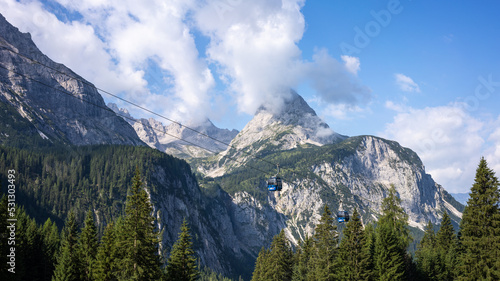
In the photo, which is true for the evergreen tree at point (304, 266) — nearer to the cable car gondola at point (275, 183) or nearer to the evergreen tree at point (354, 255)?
the evergreen tree at point (354, 255)

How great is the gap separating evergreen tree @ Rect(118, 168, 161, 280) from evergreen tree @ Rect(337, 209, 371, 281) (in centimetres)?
2899

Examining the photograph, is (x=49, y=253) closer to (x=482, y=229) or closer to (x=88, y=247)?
(x=88, y=247)

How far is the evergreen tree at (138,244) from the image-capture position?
149ft

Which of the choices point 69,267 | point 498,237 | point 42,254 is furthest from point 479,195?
point 42,254

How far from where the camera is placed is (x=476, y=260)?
47.8 m

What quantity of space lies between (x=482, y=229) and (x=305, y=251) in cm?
4143

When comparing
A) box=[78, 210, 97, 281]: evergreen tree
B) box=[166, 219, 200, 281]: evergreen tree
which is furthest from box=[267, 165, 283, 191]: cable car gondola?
box=[78, 210, 97, 281]: evergreen tree

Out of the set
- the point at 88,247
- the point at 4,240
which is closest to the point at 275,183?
the point at 88,247

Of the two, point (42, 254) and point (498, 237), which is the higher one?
point (498, 237)

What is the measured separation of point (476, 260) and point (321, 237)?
23.5 m

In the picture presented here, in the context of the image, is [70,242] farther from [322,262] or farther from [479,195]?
[479,195]

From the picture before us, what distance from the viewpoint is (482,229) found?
1913 inches

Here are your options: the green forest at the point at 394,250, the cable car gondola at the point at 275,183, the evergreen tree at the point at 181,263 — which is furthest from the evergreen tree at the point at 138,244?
the green forest at the point at 394,250

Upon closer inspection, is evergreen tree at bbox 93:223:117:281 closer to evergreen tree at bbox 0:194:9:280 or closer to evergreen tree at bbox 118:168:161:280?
evergreen tree at bbox 118:168:161:280
